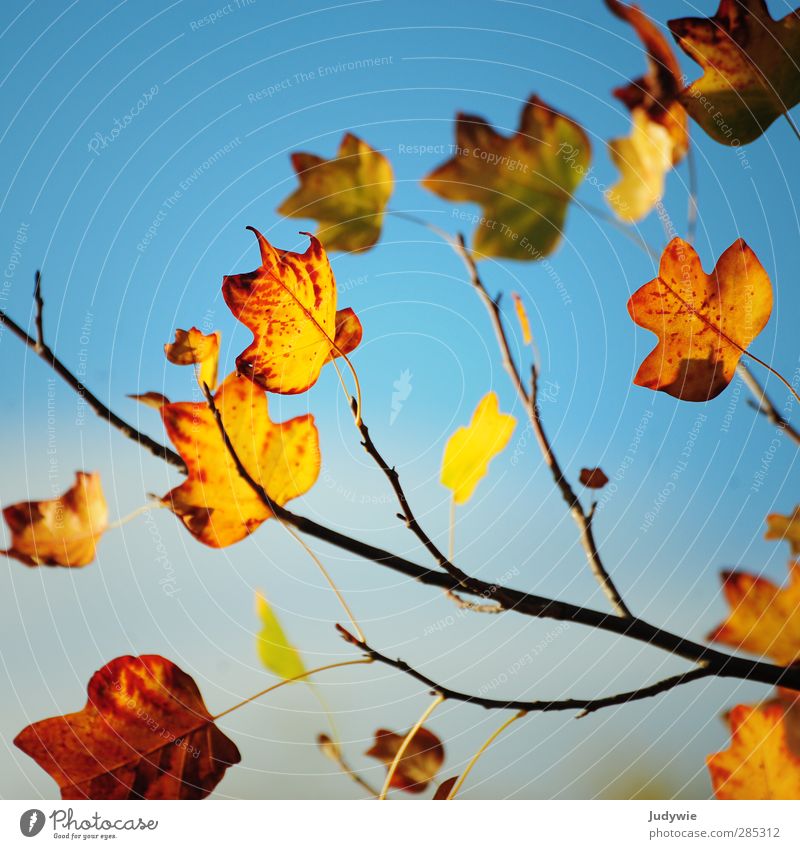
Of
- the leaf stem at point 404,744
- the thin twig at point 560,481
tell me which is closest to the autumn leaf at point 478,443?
the thin twig at point 560,481

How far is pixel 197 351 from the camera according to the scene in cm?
46

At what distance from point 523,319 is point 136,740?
370mm

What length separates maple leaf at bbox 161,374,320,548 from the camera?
1.47ft

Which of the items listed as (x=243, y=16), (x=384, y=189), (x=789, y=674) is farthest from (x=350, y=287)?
(x=789, y=674)

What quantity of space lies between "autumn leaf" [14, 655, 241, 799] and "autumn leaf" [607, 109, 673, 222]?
43 cm

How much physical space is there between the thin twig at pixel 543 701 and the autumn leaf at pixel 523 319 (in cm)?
23

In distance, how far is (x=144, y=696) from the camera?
46cm

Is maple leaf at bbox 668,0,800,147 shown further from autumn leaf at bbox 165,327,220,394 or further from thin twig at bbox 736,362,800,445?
autumn leaf at bbox 165,327,220,394

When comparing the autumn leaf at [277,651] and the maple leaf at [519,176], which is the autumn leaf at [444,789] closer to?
the autumn leaf at [277,651]

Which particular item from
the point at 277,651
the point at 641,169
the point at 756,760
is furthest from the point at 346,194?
the point at 756,760

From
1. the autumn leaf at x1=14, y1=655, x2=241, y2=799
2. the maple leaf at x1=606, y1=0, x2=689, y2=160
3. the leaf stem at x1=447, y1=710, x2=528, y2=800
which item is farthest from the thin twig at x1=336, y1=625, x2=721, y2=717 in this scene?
the maple leaf at x1=606, y1=0, x2=689, y2=160

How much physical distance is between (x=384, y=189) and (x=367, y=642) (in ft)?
0.98

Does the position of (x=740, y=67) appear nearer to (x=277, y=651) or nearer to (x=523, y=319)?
(x=523, y=319)

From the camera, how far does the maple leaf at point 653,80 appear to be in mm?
472
